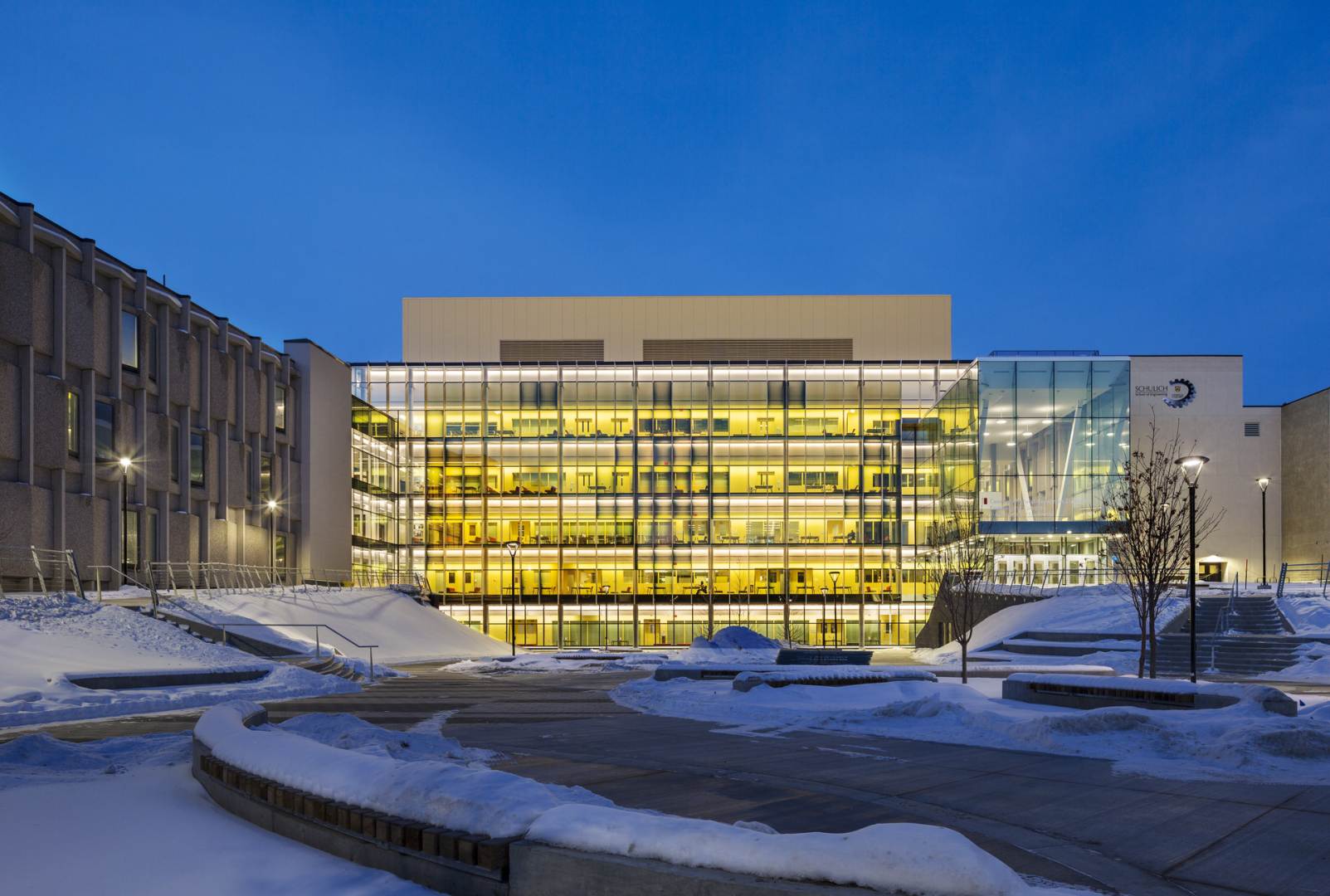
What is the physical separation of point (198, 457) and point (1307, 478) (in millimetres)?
71019

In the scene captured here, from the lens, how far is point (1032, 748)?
508 inches

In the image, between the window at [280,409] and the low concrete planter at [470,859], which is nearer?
the low concrete planter at [470,859]

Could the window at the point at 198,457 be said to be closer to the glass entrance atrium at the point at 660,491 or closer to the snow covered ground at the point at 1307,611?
the glass entrance atrium at the point at 660,491

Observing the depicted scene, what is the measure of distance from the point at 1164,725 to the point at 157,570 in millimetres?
41090

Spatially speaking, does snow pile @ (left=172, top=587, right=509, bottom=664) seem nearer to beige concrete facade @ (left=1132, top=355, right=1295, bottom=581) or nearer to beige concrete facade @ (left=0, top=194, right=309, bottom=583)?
beige concrete facade @ (left=0, top=194, right=309, bottom=583)

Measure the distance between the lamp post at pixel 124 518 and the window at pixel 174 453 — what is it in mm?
4023

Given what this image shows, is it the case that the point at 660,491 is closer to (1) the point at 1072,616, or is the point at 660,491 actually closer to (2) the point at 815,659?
(1) the point at 1072,616

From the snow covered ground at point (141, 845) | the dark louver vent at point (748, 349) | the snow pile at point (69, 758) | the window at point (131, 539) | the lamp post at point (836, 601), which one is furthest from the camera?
the dark louver vent at point (748, 349)

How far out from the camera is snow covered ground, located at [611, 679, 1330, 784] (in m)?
11.2

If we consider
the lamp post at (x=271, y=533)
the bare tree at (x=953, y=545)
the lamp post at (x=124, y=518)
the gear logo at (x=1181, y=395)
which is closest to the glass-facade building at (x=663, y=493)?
the bare tree at (x=953, y=545)

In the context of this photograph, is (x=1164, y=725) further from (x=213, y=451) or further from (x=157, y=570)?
(x=213, y=451)

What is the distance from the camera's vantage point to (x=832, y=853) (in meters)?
4.51

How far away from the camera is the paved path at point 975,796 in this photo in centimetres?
726

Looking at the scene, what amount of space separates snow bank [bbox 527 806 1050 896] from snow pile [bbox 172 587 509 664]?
93.0 feet
